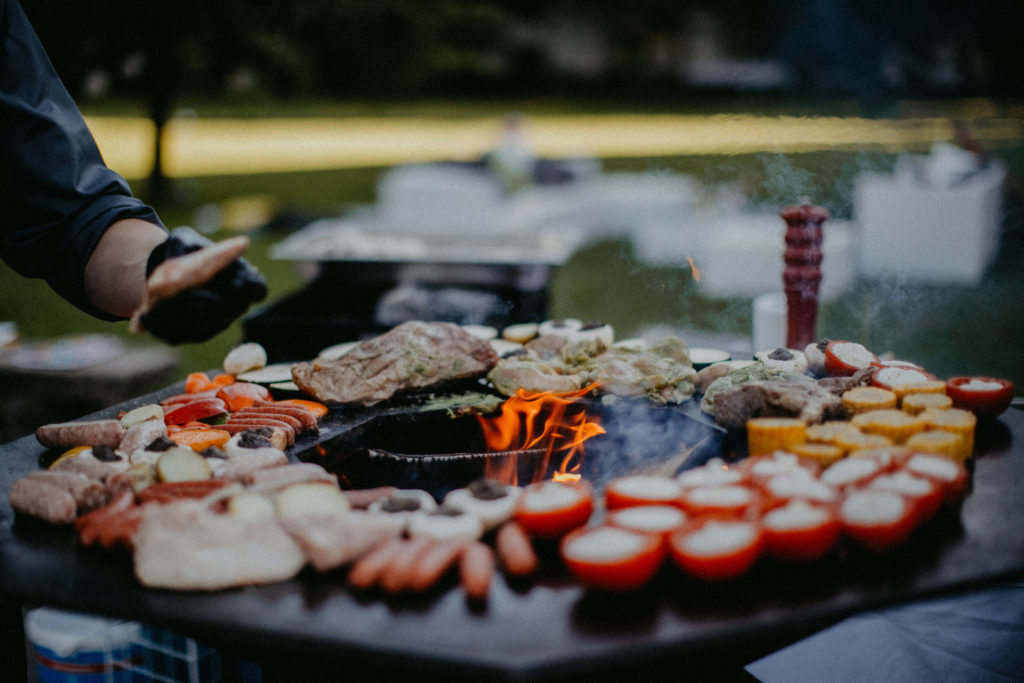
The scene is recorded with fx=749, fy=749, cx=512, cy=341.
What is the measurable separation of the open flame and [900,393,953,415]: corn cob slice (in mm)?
1093

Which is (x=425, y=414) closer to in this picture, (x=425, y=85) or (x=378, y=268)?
(x=378, y=268)

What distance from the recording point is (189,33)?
11.9m

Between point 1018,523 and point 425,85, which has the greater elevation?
point 425,85

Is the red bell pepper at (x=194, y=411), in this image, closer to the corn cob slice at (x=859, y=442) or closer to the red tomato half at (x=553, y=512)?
the red tomato half at (x=553, y=512)

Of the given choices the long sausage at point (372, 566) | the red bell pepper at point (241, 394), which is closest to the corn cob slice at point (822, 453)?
the long sausage at point (372, 566)

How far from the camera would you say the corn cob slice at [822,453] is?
7.29 ft

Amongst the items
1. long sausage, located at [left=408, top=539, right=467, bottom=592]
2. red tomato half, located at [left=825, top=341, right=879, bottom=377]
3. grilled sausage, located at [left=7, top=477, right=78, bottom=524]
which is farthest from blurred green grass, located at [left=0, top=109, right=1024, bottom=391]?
grilled sausage, located at [left=7, top=477, right=78, bottom=524]

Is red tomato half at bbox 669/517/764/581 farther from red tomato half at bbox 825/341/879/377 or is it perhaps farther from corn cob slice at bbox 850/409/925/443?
red tomato half at bbox 825/341/879/377

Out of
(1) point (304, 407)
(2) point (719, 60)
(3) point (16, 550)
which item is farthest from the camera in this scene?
(2) point (719, 60)

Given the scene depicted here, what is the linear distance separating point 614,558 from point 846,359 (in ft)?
5.82

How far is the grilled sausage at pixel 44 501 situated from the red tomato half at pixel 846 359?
2724 millimetres

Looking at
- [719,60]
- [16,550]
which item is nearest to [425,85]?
[719,60]

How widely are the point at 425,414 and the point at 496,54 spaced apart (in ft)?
38.6

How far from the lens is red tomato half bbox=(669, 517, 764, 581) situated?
1.69 meters
